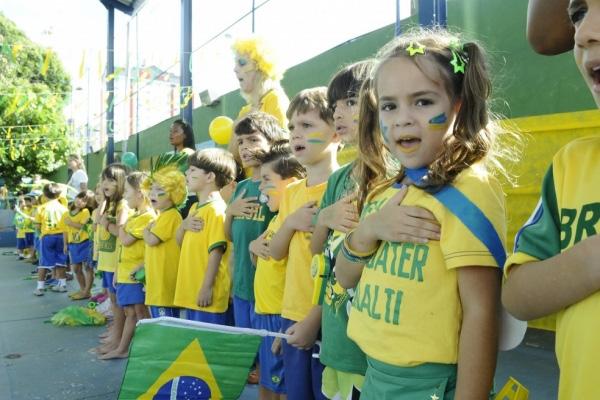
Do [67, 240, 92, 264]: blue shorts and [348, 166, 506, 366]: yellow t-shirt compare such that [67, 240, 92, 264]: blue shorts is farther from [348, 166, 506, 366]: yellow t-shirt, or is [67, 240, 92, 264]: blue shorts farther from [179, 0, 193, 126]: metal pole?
[348, 166, 506, 366]: yellow t-shirt

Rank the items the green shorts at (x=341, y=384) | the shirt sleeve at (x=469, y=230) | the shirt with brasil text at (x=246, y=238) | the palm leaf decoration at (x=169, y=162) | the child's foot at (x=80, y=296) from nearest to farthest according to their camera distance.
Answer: the shirt sleeve at (x=469, y=230) → the green shorts at (x=341, y=384) → the shirt with brasil text at (x=246, y=238) → the palm leaf decoration at (x=169, y=162) → the child's foot at (x=80, y=296)

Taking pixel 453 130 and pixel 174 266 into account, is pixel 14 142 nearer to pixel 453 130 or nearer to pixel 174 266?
pixel 174 266

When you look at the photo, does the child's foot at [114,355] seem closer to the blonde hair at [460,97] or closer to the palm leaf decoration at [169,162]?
the palm leaf decoration at [169,162]

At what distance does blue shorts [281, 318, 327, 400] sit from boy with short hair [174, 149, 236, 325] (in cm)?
123

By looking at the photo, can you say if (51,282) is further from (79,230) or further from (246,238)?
(246,238)

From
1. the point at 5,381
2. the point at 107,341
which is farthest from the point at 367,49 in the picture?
the point at 5,381

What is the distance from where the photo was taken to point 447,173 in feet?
4.58

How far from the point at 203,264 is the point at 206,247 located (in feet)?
0.36

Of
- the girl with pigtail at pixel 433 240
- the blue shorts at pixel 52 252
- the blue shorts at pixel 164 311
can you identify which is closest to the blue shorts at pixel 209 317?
the blue shorts at pixel 164 311

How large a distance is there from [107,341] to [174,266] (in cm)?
149

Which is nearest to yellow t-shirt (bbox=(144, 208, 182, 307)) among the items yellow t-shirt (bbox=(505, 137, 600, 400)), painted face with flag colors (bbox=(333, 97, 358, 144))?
painted face with flag colors (bbox=(333, 97, 358, 144))

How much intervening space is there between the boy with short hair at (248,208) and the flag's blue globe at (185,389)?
99 centimetres

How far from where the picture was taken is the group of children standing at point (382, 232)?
1320mm

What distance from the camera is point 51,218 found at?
369 inches
